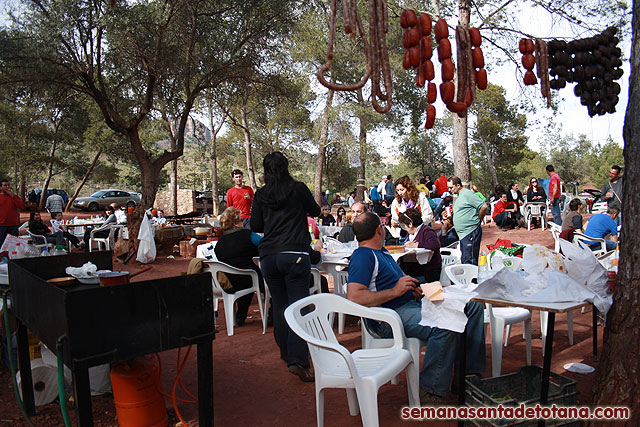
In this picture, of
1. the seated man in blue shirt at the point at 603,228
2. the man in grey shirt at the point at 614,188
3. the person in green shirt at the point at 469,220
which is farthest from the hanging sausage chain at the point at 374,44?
the man in grey shirt at the point at 614,188

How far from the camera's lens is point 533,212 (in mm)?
13977

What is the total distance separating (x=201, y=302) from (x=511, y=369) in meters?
2.67

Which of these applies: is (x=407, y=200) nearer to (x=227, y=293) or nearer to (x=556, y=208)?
(x=227, y=293)

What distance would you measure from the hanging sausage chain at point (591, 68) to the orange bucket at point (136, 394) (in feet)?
15.7

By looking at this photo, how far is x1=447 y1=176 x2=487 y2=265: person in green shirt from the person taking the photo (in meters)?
6.72

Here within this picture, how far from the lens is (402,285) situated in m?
3.10

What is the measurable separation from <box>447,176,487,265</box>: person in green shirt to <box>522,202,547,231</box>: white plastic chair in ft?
26.0

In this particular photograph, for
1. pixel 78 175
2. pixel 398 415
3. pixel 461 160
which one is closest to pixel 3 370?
pixel 398 415

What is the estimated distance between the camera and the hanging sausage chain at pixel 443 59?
3.41 meters

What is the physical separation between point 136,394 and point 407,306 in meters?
1.78

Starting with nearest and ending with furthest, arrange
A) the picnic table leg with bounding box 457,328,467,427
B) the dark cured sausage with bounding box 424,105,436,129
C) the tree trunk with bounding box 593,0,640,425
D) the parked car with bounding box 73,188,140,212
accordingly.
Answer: the tree trunk with bounding box 593,0,640,425 → the picnic table leg with bounding box 457,328,467,427 → the dark cured sausage with bounding box 424,105,436,129 → the parked car with bounding box 73,188,140,212

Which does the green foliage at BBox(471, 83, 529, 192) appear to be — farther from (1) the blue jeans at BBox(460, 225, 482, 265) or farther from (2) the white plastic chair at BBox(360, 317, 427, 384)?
(2) the white plastic chair at BBox(360, 317, 427, 384)

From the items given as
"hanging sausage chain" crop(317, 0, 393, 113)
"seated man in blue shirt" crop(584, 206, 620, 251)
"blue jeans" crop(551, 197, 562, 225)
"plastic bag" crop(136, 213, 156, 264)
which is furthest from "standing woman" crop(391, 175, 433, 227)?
"blue jeans" crop(551, 197, 562, 225)

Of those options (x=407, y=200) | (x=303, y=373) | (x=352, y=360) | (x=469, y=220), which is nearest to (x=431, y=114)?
(x=352, y=360)
